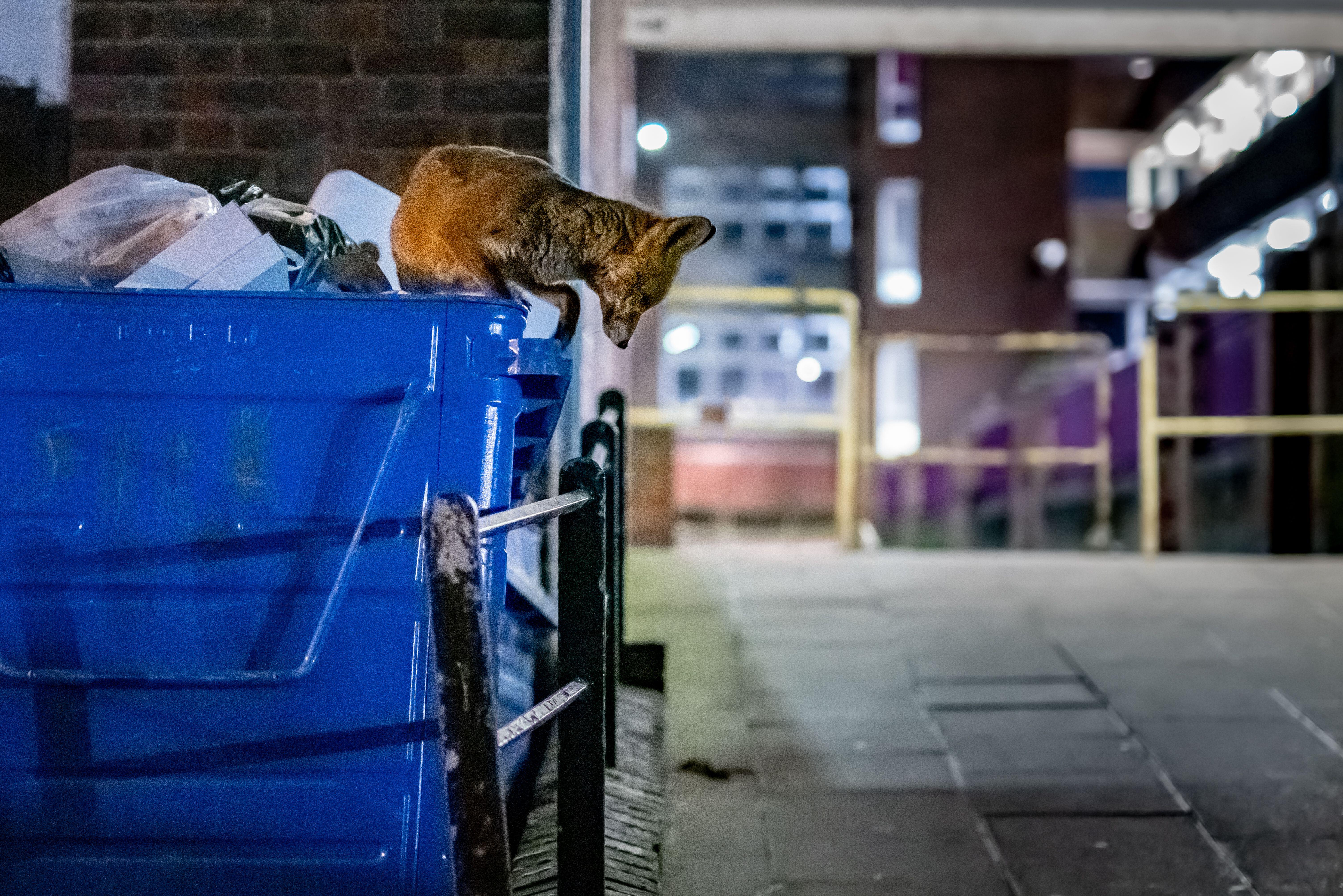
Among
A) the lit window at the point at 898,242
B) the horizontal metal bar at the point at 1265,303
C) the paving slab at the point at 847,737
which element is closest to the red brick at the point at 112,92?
the paving slab at the point at 847,737

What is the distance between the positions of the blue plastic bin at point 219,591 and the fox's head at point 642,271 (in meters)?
0.64

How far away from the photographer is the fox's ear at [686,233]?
89.0 inches

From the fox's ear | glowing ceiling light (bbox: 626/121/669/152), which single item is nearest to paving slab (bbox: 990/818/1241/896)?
the fox's ear

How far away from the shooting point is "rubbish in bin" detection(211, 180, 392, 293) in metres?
2.08

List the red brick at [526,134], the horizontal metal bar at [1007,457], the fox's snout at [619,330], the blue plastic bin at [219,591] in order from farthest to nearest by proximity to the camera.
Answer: the horizontal metal bar at [1007,457] → the red brick at [526,134] → the fox's snout at [619,330] → the blue plastic bin at [219,591]

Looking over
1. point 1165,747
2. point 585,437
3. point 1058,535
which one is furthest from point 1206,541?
point 585,437

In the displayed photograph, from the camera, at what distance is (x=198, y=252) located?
6.19 ft

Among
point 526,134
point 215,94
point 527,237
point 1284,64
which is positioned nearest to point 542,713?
point 527,237

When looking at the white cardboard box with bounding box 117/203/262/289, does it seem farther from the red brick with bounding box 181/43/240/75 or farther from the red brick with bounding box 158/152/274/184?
the red brick with bounding box 181/43/240/75

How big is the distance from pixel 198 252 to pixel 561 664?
1.09m

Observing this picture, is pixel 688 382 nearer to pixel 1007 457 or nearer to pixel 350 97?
pixel 1007 457

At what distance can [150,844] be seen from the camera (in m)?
1.67

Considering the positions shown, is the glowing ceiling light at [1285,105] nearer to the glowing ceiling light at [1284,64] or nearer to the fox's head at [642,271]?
the glowing ceiling light at [1284,64]

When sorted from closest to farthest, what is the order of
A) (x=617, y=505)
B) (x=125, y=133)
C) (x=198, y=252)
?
(x=198, y=252) → (x=617, y=505) → (x=125, y=133)
